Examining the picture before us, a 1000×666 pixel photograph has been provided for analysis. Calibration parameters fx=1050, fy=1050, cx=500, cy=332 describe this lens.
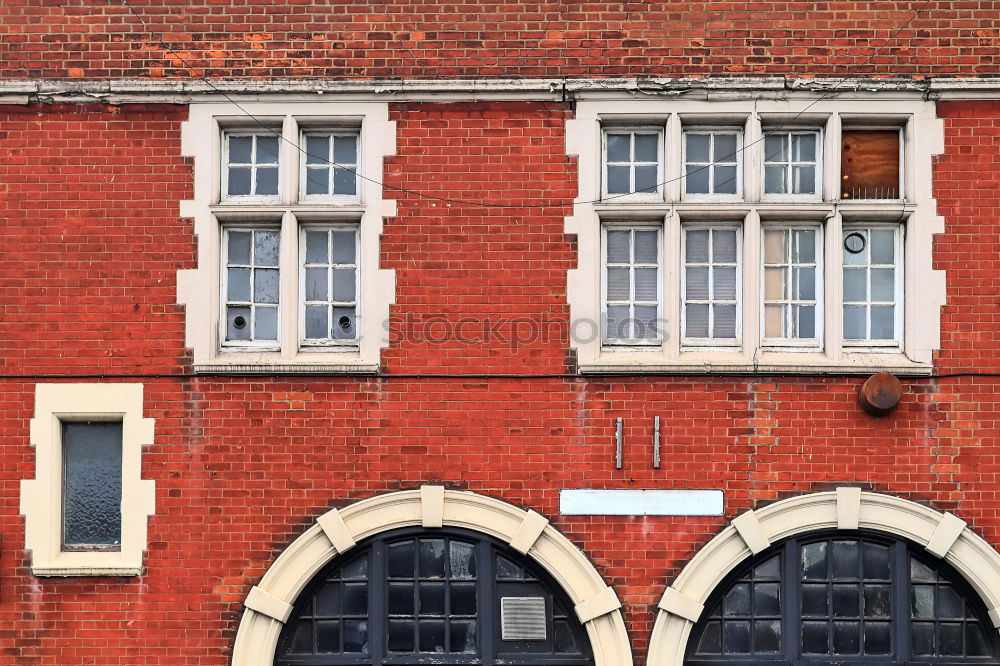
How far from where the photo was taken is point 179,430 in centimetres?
840

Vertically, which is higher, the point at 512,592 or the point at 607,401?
the point at 607,401

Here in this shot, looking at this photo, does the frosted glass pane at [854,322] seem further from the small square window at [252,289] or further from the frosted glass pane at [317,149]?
the small square window at [252,289]

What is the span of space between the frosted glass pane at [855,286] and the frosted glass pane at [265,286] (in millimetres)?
4668

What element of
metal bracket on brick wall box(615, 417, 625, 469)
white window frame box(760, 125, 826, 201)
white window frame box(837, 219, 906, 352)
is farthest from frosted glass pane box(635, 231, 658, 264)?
white window frame box(837, 219, 906, 352)

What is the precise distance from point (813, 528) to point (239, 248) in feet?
16.9

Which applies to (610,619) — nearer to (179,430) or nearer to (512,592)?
(512,592)

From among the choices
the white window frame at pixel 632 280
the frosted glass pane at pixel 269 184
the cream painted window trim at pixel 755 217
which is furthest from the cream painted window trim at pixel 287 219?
the white window frame at pixel 632 280

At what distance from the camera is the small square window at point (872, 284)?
8.54 m

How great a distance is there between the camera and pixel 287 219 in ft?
27.7

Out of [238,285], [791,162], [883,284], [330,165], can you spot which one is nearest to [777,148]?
[791,162]

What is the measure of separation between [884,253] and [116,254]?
246 inches

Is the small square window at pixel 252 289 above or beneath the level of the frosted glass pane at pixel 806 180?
beneath

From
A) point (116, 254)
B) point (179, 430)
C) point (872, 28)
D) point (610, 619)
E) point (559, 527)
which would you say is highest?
point (872, 28)

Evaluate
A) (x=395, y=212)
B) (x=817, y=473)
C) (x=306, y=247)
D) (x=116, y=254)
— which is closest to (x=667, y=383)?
(x=817, y=473)
